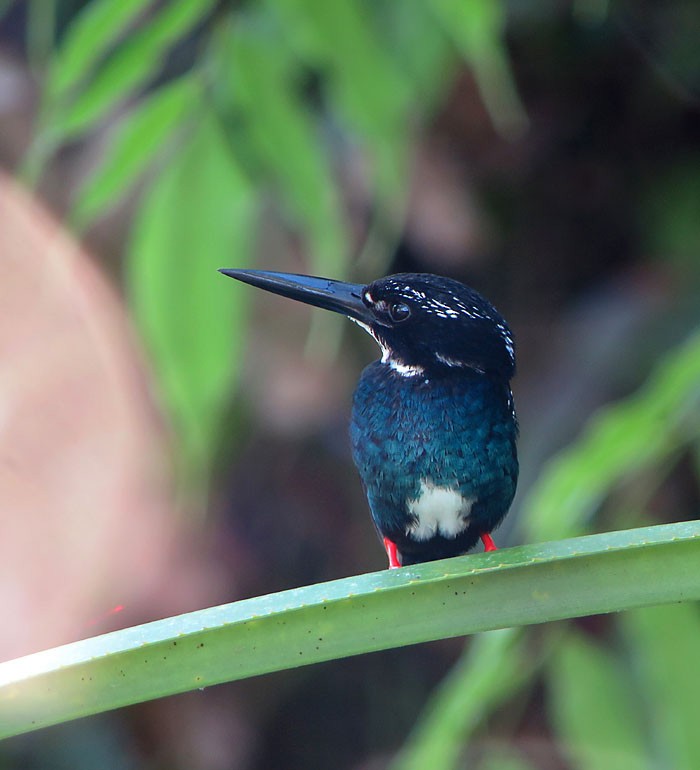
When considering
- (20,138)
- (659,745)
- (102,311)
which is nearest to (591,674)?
(659,745)

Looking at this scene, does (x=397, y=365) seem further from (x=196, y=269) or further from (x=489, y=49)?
(x=489, y=49)

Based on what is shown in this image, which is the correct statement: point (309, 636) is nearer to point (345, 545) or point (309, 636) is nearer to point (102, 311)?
point (102, 311)

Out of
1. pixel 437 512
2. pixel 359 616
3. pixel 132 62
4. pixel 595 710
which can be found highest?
pixel 132 62

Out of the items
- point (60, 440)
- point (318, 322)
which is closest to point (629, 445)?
point (318, 322)

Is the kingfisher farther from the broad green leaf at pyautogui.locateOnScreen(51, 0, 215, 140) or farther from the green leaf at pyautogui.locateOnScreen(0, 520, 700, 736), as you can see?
the broad green leaf at pyautogui.locateOnScreen(51, 0, 215, 140)

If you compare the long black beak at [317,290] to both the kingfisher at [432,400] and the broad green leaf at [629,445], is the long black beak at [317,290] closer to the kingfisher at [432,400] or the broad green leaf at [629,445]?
the kingfisher at [432,400]


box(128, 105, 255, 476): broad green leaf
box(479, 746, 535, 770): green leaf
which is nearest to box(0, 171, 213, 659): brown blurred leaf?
box(128, 105, 255, 476): broad green leaf

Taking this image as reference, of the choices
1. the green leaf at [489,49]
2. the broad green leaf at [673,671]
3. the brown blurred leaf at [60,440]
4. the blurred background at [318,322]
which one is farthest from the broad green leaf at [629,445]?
the brown blurred leaf at [60,440]
